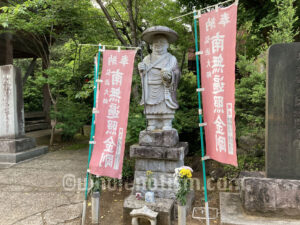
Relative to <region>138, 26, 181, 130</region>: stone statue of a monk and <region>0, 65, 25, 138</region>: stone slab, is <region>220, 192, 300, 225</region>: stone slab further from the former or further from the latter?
<region>0, 65, 25, 138</region>: stone slab

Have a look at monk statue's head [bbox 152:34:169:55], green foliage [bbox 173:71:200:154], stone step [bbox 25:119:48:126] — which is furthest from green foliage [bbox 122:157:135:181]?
stone step [bbox 25:119:48:126]

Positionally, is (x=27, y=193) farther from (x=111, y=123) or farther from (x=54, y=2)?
(x=54, y=2)

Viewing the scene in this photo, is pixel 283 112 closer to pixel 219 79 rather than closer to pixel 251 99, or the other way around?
pixel 219 79

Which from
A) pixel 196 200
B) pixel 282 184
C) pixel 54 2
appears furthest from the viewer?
pixel 54 2

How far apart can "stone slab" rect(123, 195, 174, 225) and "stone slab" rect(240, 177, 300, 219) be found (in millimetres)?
1283

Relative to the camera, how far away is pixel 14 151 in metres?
7.27

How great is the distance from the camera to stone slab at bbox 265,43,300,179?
3562mm

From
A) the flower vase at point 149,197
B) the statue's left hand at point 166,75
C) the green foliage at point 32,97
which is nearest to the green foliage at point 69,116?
the green foliage at point 32,97

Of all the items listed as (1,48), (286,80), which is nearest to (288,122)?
(286,80)

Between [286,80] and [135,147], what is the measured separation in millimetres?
2882

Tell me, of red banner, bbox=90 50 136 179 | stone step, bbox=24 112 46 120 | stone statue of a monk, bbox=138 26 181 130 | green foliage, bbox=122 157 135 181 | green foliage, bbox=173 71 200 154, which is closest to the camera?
red banner, bbox=90 50 136 179

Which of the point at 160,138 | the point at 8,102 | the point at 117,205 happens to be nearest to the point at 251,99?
the point at 160,138

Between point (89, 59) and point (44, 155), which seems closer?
point (44, 155)

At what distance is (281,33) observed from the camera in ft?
17.3
